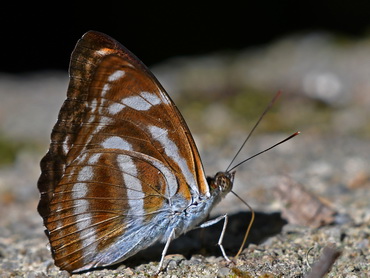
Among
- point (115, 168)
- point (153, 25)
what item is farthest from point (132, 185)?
point (153, 25)

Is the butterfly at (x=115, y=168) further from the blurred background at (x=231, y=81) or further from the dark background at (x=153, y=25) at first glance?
the dark background at (x=153, y=25)

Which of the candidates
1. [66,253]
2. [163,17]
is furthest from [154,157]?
[163,17]

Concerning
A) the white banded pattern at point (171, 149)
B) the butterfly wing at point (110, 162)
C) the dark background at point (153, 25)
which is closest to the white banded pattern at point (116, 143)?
the butterfly wing at point (110, 162)

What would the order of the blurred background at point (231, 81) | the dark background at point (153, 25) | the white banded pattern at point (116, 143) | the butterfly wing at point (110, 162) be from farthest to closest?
Result: the dark background at point (153, 25) → the blurred background at point (231, 81) → the white banded pattern at point (116, 143) → the butterfly wing at point (110, 162)

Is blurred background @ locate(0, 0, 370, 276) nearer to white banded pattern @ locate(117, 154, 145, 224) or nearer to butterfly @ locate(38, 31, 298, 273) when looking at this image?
butterfly @ locate(38, 31, 298, 273)

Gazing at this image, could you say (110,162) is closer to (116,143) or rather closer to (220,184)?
(116,143)

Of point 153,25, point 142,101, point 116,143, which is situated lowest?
point 116,143

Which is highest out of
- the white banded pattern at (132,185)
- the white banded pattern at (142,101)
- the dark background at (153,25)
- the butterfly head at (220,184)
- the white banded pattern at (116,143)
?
the dark background at (153,25)
